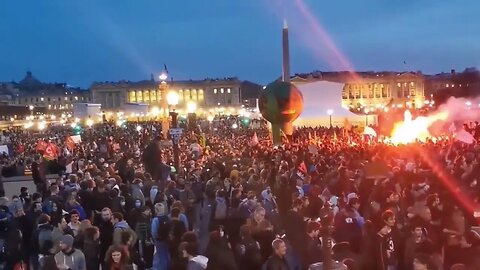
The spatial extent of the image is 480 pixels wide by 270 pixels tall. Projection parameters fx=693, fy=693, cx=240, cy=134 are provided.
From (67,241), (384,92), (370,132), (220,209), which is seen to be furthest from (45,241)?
(384,92)

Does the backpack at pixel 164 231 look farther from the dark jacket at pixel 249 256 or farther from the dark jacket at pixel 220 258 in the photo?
the dark jacket at pixel 220 258

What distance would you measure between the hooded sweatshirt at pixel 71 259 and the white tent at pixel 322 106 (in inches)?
1594

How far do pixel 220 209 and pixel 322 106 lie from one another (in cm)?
3797

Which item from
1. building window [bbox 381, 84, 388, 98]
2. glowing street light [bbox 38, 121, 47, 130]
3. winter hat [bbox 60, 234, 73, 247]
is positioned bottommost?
glowing street light [bbox 38, 121, 47, 130]

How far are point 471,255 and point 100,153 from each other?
21.0 m

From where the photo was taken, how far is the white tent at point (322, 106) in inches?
1895

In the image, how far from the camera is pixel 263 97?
35719 mm

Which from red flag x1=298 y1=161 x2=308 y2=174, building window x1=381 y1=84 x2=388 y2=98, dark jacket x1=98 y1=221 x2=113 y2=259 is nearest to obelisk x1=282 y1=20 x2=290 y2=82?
red flag x1=298 y1=161 x2=308 y2=174

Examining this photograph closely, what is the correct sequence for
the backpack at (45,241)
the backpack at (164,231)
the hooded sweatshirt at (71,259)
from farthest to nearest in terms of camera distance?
the backpack at (164,231), the backpack at (45,241), the hooded sweatshirt at (71,259)

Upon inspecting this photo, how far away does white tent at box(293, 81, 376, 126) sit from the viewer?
158 ft

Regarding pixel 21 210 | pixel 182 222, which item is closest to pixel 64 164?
pixel 21 210

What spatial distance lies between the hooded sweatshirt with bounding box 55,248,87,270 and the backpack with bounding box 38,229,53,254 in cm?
59

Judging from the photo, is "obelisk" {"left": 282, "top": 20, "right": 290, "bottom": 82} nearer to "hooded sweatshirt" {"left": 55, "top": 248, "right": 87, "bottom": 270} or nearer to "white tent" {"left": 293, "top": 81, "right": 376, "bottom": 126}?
"white tent" {"left": 293, "top": 81, "right": 376, "bottom": 126}

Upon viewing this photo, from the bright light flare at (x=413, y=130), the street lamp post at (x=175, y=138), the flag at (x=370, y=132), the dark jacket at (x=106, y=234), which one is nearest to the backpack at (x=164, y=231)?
the dark jacket at (x=106, y=234)
